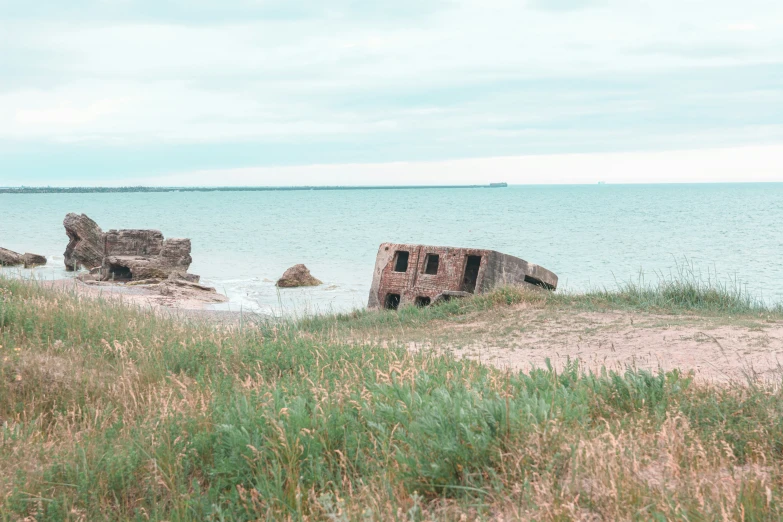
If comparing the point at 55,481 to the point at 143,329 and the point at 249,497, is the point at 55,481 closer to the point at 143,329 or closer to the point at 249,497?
the point at 249,497

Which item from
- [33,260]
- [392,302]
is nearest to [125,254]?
[33,260]

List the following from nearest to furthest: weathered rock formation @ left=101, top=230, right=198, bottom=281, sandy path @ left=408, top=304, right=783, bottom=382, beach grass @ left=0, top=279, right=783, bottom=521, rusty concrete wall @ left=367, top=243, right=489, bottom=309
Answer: beach grass @ left=0, top=279, right=783, bottom=521 → sandy path @ left=408, top=304, right=783, bottom=382 → rusty concrete wall @ left=367, top=243, right=489, bottom=309 → weathered rock formation @ left=101, top=230, right=198, bottom=281

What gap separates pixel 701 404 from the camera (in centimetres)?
421

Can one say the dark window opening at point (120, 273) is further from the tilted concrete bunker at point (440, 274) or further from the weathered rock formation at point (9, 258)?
the tilted concrete bunker at point (440, 274)

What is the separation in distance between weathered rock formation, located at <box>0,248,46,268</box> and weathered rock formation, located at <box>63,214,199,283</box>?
193 centimetres

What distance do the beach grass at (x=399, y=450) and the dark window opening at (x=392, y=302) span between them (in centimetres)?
840

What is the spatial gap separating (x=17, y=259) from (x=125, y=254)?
20.5 feet

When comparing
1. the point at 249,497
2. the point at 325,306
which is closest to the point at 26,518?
the point at 249,497

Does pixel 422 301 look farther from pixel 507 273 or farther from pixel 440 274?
pixel 507 273

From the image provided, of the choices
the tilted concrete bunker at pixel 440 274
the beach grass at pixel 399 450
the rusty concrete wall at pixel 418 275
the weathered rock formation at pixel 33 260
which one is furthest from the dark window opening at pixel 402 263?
the weathered rock formation at pixel 33 260

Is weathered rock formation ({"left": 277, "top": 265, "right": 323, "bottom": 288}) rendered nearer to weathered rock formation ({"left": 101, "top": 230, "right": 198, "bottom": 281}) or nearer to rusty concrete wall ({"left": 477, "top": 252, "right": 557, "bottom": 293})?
weathered rock formation ({"left": 101, "top": 230, "right": 198, "bottom": 281})

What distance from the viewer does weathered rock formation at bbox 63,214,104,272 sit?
91.8 feet

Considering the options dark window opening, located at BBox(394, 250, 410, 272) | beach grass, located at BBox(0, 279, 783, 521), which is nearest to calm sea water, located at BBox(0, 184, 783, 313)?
dark window opening, located at BBox(394, 250, 410, 272)

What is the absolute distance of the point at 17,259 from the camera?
28.9 m
